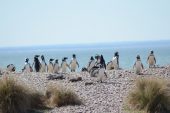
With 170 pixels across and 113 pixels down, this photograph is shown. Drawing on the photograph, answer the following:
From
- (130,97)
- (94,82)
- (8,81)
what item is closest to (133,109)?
(130,97)

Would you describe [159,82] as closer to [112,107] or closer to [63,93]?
[112,107]

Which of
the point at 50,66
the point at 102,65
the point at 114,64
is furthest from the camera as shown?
the point at 114,64

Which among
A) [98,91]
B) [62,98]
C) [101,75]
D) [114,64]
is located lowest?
[114,64]

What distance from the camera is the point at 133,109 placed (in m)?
14.9

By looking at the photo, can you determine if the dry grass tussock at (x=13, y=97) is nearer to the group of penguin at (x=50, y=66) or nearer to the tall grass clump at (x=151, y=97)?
the tall grass clump at (x=151, y=97)

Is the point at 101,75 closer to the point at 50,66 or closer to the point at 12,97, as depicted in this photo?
the point at 12,97

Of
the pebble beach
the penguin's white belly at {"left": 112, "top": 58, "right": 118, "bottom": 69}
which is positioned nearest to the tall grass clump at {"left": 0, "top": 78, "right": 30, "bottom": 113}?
the pebble beach

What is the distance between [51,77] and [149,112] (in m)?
7.67

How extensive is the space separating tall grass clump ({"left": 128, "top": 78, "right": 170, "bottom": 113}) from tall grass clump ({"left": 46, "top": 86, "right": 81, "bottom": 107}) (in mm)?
1789

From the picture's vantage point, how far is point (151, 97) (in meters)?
14.8

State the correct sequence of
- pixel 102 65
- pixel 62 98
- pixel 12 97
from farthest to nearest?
pixel 102 65 < pixel 62 98 < pixel 12 97

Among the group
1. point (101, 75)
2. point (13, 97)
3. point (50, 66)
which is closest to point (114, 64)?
point (50, 66)

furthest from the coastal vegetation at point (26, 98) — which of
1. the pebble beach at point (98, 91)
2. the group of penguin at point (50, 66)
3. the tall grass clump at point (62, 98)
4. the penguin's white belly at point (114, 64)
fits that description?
the penguin's white belly at point (114, 64)

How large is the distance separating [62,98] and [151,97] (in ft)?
9.45
